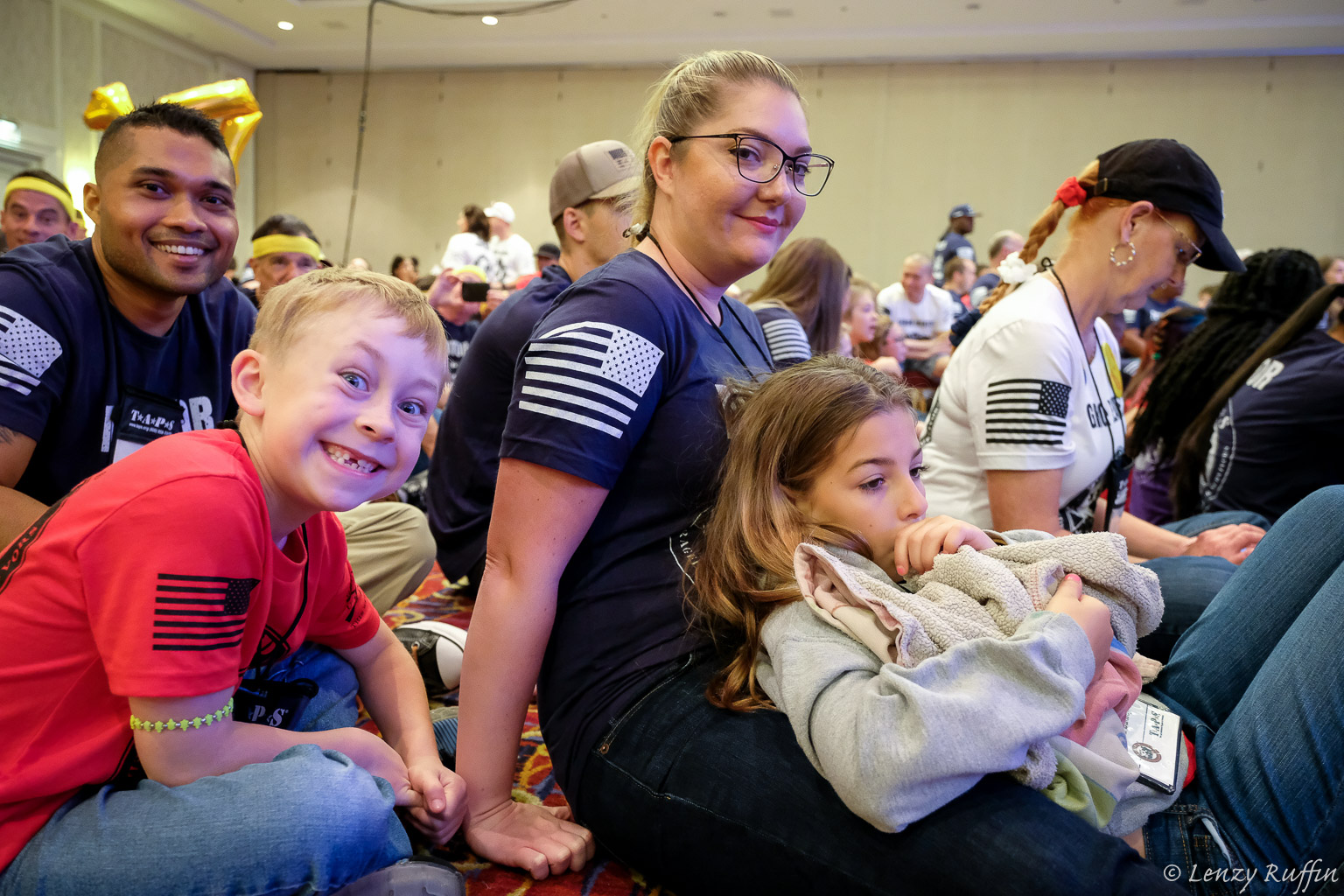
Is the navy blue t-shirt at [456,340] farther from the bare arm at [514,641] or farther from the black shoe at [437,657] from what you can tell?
the bare arm at [514,641]

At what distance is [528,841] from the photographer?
4.03 ft

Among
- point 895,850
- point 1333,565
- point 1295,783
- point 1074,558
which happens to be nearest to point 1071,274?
point 1333,565

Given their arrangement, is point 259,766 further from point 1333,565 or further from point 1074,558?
point 1333,565

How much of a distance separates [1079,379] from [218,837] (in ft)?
5.54

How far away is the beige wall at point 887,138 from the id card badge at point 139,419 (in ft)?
31.8

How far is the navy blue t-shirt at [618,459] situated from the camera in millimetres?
1147

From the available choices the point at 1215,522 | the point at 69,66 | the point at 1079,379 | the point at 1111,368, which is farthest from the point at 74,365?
the point at 69,66

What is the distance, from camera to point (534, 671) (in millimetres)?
1198

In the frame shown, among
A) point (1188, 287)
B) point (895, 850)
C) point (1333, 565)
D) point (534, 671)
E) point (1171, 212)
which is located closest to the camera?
point (895, 850)

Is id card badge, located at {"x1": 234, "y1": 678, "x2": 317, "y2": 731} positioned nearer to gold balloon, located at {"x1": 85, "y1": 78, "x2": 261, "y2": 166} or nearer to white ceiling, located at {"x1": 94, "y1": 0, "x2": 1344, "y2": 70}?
gold balloon, located at {"x1": 85, "y1": 78, "x2": 261, "y2": 166}

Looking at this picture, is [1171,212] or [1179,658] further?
[1171,212]

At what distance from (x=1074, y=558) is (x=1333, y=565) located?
49 cm

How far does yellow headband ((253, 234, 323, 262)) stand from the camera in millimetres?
3504

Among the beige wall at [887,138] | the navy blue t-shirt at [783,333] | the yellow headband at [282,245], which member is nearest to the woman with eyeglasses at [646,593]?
the navy blue t-shirt at [783,333]
